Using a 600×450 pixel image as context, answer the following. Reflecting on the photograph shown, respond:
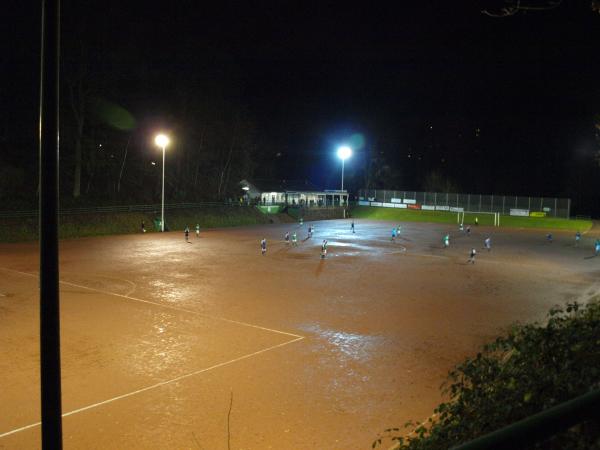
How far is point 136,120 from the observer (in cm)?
4906

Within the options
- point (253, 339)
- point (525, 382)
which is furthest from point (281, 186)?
point (525, 382)

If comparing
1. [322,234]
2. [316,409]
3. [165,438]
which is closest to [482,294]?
[316,409]

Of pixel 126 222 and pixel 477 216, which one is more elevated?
pixel 477 216

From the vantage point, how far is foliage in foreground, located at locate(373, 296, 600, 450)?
4.48m

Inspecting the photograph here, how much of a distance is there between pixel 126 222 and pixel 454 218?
3891cm

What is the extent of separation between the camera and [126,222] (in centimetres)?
4212

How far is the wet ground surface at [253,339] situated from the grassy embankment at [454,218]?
104 ft

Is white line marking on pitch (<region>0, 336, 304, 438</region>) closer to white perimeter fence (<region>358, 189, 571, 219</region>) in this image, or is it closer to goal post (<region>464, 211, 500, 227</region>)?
goal post (<region>464, 211, 500, 227</region>)

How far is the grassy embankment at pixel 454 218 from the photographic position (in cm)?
5703

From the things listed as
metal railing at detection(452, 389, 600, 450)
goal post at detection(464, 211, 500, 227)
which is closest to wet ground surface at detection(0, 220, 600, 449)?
metal railing at detection(452, 389, 600, 450)

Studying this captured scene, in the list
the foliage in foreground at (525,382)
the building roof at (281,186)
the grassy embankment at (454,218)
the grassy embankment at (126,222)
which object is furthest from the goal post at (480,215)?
the foliage in foreground at (525,382)

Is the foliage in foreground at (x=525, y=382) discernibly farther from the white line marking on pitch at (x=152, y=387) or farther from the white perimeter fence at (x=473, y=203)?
the white perimeter fence at (x=473, y=203)

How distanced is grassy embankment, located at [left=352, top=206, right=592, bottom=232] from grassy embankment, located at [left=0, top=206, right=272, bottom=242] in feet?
60.6

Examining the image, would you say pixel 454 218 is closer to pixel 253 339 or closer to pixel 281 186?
pixel 281 186
